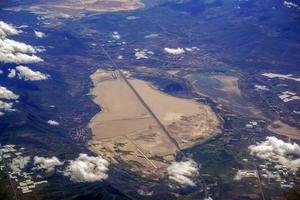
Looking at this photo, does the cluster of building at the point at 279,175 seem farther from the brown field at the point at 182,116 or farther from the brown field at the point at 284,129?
the brown field at the point at 182,116

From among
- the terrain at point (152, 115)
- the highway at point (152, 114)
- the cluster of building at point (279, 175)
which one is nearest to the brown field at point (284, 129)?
the terrain at point (152, 115)

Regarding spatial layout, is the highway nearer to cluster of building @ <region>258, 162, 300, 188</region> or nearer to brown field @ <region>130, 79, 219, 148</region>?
brown field @ <region>130, 79, 219, 148</region>

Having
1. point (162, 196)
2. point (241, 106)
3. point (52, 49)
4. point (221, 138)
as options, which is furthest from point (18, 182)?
point (52, 49)

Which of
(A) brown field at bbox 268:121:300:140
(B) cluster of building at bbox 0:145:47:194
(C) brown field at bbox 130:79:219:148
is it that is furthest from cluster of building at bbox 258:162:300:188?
(B) cluster of building at bbox 0:145:47:194

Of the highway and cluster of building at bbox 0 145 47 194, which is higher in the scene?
cluster of building at bbox 0 145 47 194

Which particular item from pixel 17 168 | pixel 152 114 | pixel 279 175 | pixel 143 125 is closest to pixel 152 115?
pixel 152 114

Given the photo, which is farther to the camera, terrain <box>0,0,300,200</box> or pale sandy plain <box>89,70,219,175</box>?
pale sandy plain <box>89,70,219,175</box>

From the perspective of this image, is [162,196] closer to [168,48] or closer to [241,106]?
[241,106]
